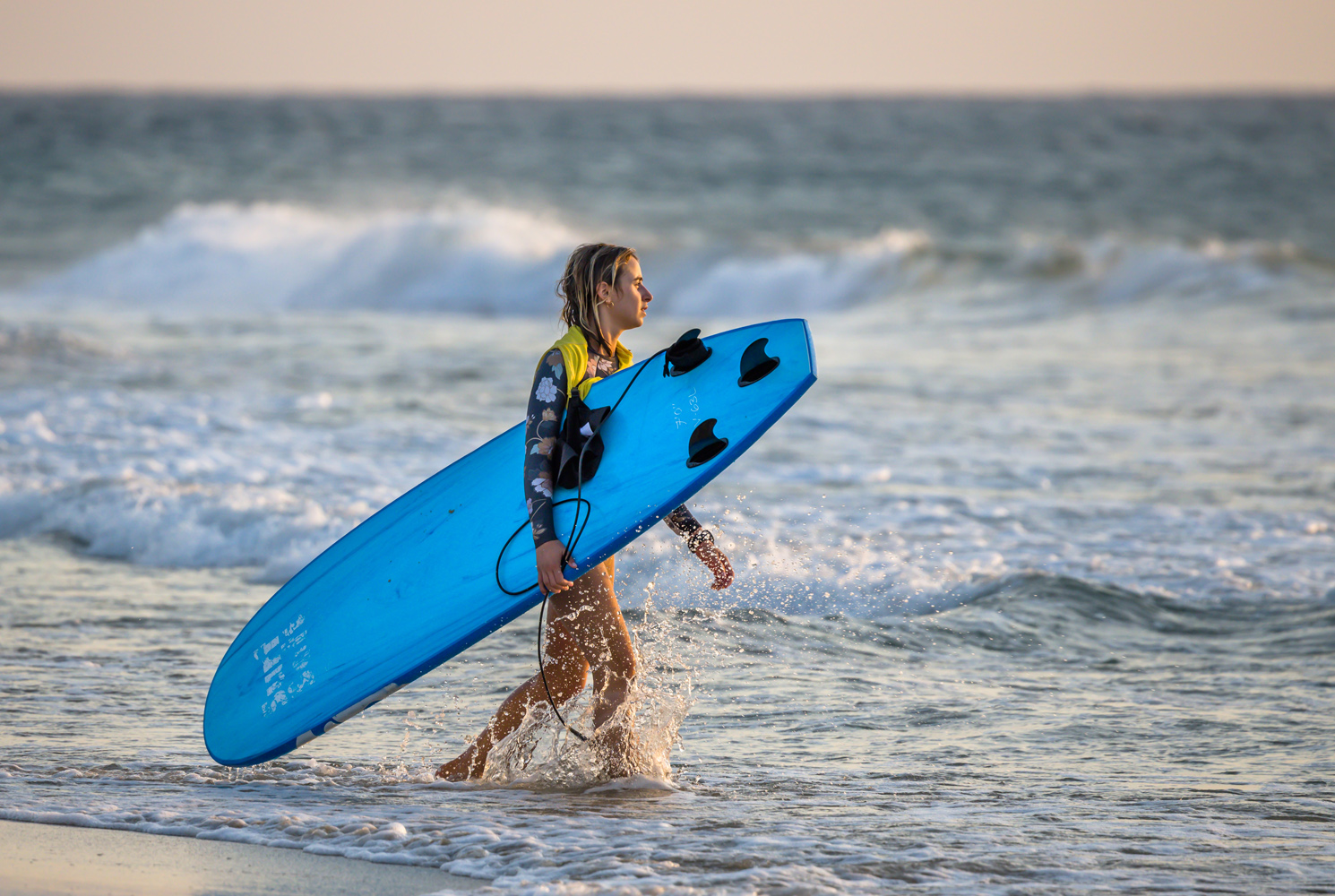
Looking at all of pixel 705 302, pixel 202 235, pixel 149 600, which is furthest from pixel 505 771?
pixel 202 235

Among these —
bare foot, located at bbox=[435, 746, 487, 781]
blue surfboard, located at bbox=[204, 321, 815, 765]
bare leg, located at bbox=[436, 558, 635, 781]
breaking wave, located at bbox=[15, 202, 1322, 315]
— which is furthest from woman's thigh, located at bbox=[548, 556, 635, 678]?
breaking wave, located at bbox=[15, 202, 1322, 315]

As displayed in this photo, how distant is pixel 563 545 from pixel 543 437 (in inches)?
10.5

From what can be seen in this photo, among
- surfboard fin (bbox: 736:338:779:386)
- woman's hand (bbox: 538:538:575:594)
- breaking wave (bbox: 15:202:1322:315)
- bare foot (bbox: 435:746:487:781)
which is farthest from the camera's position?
breaking wave (bbox: 15:202:1322:315)

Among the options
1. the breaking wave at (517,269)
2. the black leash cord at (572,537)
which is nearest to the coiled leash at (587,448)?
the black leash cord at (572,537)

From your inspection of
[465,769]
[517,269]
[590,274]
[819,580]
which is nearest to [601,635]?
[465,769]

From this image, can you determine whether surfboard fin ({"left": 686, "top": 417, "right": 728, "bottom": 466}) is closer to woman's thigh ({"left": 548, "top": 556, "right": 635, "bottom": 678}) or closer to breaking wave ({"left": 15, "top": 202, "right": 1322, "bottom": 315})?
woman's thigh ({"left": 548, "top": 556, "right": 635, "bottom": 678})

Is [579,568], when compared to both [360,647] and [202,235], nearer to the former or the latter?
[360,647]

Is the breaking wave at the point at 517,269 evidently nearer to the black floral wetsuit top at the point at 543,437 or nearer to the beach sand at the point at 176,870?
the black floral wetsuit top at the point at 543,437

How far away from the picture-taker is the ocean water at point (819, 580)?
340 cm

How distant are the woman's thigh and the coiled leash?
0.06 m

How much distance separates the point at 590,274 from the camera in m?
3.38

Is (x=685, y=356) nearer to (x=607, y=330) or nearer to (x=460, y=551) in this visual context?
(x=607, y=330)

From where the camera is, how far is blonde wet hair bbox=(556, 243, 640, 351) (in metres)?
3.37

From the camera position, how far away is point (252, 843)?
3.23 metres
